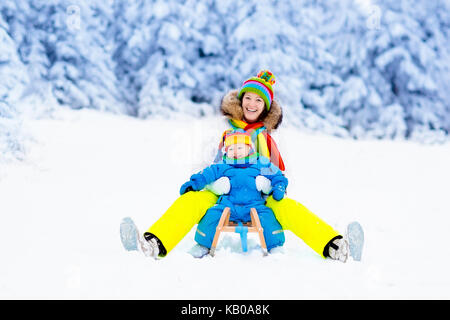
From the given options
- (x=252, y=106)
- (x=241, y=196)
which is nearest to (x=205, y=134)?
(x=252, y=106)

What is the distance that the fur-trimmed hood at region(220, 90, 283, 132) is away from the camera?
12.0 feet

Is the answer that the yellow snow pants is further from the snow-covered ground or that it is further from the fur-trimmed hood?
the fur-trimmed hood

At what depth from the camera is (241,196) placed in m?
3.16

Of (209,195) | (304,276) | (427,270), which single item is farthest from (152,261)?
(427,270)

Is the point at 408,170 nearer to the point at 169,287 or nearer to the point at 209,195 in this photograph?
the point at 209,195

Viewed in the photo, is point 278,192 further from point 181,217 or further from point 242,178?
point 181,217

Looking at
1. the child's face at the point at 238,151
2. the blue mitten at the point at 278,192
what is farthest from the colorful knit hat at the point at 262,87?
the blue mitten at the point at 278,192

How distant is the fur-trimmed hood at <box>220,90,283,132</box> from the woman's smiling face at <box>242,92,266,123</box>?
0.07m

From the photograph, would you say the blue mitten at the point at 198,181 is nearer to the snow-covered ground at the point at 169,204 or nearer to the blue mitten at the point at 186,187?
the blue mitten at the point at 186,187

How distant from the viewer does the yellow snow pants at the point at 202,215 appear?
2869 millimetres

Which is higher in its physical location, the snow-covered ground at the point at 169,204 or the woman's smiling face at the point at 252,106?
the woman's smiling face at the point at 252,106

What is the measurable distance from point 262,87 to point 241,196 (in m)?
1.01

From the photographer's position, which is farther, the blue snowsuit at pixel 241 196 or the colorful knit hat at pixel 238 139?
the colorful knit hat at pixel 238 139

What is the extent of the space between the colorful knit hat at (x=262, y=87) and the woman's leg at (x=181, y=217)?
0.98m
